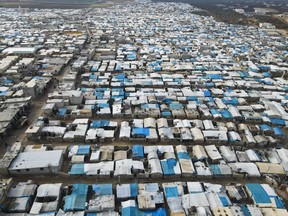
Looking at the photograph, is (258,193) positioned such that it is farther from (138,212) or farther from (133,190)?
(133,190)

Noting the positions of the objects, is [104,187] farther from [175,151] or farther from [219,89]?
[219,89]

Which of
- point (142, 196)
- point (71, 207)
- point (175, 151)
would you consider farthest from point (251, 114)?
point (71, 207)

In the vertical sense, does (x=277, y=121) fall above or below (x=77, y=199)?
below

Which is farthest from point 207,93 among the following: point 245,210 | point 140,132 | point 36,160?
point 36,160

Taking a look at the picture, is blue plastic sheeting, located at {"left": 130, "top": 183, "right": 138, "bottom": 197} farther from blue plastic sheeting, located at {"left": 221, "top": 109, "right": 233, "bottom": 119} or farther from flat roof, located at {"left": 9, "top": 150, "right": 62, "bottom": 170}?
blue plastic sheeting, located at {"left": 221, "top": 109, "right": 233, "bottom": 119}

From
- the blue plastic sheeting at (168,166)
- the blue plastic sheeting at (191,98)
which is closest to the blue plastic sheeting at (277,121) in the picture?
the blue plastic sheeting at (191,98)

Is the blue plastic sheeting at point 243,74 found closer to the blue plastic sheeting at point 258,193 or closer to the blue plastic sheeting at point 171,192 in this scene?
the blue plastic sheeting at point 258,193
